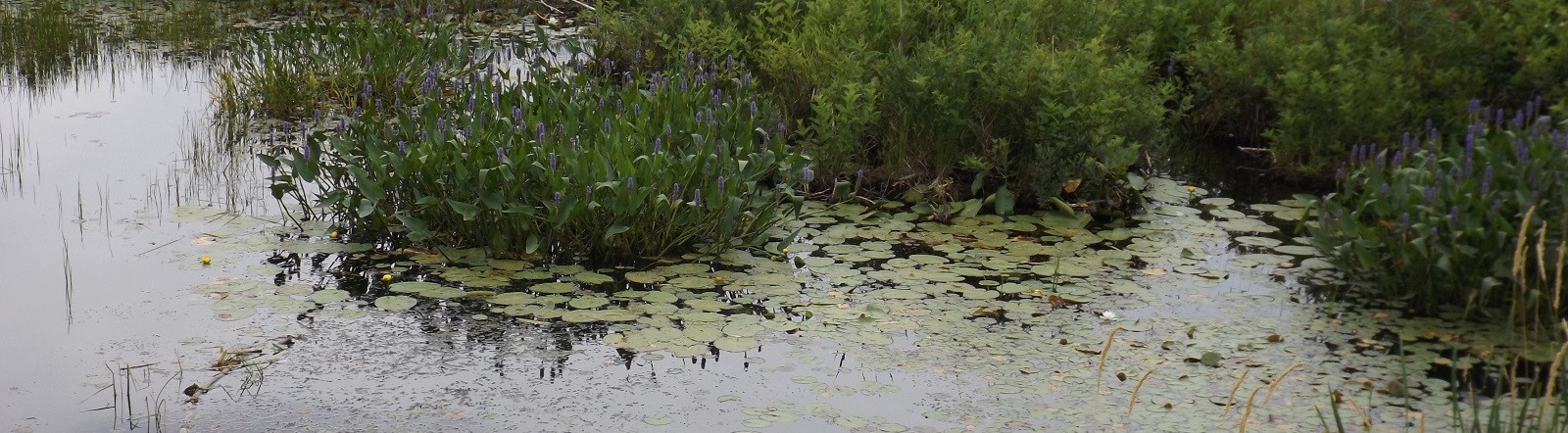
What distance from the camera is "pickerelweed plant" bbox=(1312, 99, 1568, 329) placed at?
457cm

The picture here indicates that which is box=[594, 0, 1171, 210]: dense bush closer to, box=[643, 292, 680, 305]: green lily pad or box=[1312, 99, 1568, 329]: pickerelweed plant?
box=[1312, 99, 1568, 329]: pickerelweed plant

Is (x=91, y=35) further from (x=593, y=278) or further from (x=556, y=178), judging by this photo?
(x=593, y=278)

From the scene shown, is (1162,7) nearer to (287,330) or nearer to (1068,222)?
(1068,222)

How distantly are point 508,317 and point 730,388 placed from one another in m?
0.95

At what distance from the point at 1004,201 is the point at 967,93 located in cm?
55

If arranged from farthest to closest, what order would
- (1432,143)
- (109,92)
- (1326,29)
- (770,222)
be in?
1. (109,92)
2. (1326,29)
3. (770,222)
4. (1432,143)

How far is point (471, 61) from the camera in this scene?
365 inches

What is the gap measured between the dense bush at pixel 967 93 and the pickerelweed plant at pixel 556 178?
70 centimetres

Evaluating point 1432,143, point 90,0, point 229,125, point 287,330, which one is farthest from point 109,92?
point 1432,143

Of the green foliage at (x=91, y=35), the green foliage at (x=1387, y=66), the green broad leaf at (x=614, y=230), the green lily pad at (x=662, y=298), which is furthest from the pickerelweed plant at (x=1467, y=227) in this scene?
the green foliage at (x=91, y=35)

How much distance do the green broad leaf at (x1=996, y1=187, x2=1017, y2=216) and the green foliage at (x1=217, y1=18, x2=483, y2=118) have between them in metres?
3.27

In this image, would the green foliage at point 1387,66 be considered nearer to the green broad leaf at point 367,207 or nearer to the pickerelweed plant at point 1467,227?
the pickerelweed plant at point 1467,227

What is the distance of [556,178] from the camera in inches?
205

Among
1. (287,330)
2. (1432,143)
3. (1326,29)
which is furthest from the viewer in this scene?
(1326,29)
